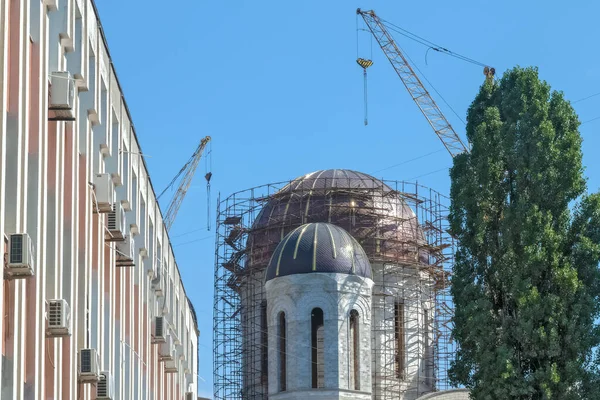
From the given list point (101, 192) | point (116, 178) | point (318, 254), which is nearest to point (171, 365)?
point (116, 178)

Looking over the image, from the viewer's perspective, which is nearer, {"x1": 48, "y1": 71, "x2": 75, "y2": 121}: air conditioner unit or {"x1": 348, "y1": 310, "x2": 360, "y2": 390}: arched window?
{"x1": 48, "y1": 71, "x2": 75, "y2": 121}: air conditioner unit

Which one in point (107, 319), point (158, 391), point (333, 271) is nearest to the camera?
point (107, 319)

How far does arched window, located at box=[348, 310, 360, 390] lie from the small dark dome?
6.95 feet

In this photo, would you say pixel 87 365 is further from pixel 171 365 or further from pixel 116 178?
pixel 171 365

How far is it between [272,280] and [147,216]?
30139 mm

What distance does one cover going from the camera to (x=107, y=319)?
28938 millimetres

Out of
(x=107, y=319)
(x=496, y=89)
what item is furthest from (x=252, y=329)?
(x=107, y=319)

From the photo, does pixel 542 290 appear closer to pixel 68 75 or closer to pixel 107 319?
pixel 107 319

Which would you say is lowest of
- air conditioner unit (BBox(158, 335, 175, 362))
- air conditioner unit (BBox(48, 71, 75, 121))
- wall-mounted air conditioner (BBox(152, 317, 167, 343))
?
air conditioner unit (BBox(158, 335, 175, 362))

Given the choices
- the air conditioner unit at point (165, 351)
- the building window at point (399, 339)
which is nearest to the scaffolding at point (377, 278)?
the building window at point (399, 339)

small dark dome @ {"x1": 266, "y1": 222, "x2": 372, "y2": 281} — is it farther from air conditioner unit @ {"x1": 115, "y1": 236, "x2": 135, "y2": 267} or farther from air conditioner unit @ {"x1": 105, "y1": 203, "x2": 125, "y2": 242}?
air conditioner unit @ {"x1": 105, "y1": 203, "x2": 125, "y2": 242}

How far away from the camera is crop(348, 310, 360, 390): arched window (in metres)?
64.8

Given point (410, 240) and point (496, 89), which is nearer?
point (496, 89)

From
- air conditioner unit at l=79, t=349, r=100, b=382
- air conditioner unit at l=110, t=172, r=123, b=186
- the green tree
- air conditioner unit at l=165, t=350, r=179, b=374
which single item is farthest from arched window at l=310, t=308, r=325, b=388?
air conditioner unit at l=79, t=349, r=100, b=382
